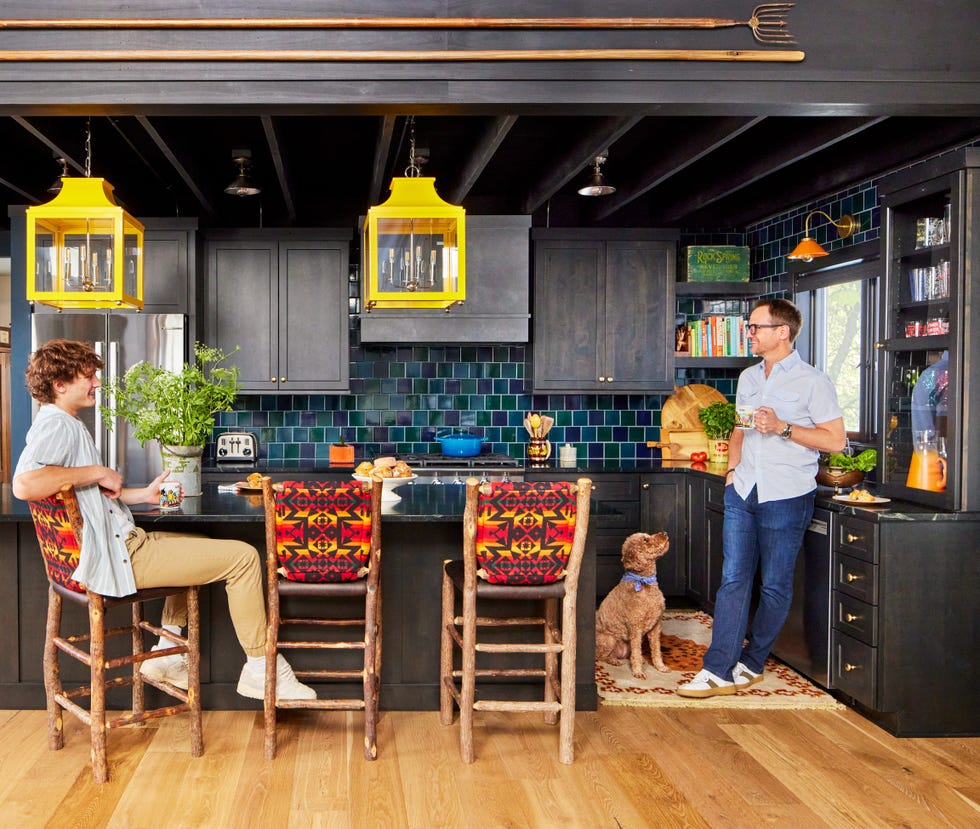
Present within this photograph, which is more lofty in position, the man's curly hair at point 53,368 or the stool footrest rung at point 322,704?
the man's curly hair at point 53,368

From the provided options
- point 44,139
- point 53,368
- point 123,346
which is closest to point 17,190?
point 123,346

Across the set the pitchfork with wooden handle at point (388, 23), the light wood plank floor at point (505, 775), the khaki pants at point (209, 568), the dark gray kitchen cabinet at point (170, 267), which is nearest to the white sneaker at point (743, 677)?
the light wood plank floor at point (505, 775)

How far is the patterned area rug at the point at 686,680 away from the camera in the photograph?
3896mm

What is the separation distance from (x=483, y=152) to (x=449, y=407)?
2391 mm

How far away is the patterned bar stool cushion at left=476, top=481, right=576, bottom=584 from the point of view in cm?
314

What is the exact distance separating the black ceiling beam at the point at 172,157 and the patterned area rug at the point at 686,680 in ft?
10.6

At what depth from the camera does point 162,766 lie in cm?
318

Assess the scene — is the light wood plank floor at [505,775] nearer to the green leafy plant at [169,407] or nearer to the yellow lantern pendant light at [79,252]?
the green leafy plant at [169,407]

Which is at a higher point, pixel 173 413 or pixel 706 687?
pixel 173 413

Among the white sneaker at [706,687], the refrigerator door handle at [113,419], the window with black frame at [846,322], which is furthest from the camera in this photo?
the refrigerator door handle at [113,419]

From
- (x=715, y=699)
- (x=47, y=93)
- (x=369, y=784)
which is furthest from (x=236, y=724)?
(x=47, y=93)

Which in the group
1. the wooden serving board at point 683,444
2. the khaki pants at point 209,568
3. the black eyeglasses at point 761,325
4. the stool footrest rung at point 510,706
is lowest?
the stool footrest rung at point 510,706

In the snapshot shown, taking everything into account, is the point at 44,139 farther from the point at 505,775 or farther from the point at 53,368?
the point at 505,775

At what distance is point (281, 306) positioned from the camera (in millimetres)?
6051
